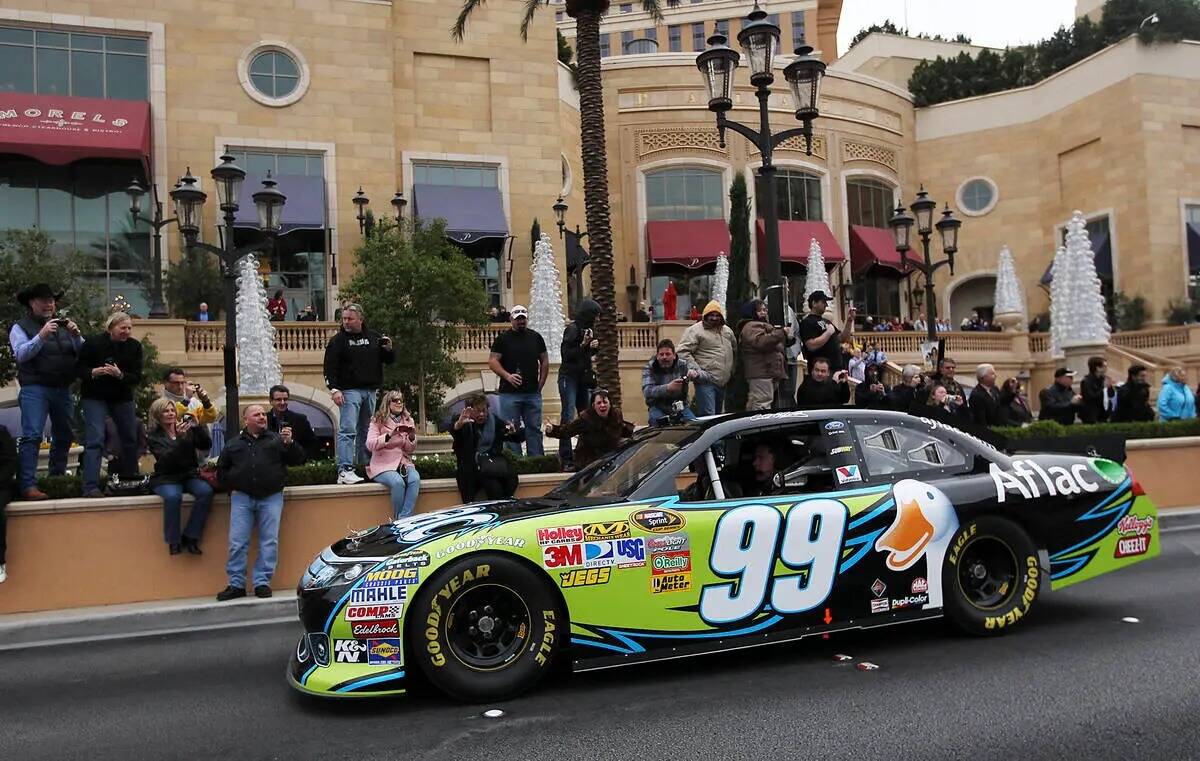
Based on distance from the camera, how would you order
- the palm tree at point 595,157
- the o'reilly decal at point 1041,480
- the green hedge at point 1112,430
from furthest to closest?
the palm tree at point 595,157
the green hedge at point 1112,430
the o'reilly decal at point 1041,480

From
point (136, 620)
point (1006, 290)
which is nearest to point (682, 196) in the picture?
point (1006, 290)

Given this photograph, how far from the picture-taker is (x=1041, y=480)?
6328mm

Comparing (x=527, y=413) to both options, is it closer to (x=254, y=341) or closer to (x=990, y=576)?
(x=990, y=576)

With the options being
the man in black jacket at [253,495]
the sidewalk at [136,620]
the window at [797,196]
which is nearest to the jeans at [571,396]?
the man in black jacket at [253,495]

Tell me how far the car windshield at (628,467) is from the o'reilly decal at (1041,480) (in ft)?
7.16

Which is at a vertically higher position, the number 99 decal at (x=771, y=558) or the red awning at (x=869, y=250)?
the red awning at (x=869, y=250)

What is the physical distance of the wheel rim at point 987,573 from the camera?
6074 mm

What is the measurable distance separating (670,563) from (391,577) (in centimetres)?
159

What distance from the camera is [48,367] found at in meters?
8.57

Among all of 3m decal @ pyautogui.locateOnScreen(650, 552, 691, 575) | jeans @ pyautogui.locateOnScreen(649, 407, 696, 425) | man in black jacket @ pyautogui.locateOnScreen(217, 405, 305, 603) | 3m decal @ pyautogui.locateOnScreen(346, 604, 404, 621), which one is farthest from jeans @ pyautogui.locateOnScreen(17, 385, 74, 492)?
3m decal @ pyautogui.locateOnScreen(650, 552, 691, 575)

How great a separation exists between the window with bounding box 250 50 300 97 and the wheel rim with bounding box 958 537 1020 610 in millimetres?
29574

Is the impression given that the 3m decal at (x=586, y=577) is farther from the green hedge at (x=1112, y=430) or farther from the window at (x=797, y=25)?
the window at (x=797, y=25)

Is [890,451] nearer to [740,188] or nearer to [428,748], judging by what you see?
[428,748]

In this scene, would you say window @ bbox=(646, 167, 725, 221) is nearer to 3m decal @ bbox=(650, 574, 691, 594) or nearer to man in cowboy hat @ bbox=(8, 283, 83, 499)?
man in cowboy hat @ bbox=(8, 283, 83, 499)
